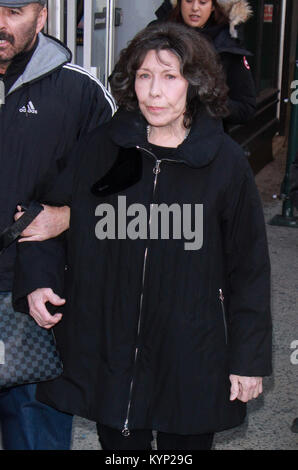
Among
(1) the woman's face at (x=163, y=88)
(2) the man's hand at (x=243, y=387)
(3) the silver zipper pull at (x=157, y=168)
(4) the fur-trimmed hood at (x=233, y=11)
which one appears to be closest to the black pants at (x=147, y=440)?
(2) the man's hand at (x=243, y=387)

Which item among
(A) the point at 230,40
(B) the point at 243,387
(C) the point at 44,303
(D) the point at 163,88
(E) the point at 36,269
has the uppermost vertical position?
(A) the point at 230,40

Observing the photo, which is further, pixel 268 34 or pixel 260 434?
pixel 268 34

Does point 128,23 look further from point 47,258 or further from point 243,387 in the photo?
point 243,387

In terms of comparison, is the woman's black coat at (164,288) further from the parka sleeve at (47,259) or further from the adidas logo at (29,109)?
the adidas logo at (29,109)

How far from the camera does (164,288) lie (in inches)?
119

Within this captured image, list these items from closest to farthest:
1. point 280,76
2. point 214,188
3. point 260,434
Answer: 1. point 214,188
2. point 260,434
3. point 280,76

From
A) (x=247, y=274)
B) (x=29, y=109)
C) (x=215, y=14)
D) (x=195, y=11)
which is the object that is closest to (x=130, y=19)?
(x=215, y=14)

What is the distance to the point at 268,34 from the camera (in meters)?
12.4

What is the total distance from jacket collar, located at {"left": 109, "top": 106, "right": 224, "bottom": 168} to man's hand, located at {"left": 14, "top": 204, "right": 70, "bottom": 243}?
0.32 metres

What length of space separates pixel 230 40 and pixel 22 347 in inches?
140

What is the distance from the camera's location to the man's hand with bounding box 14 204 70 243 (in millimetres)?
3135
